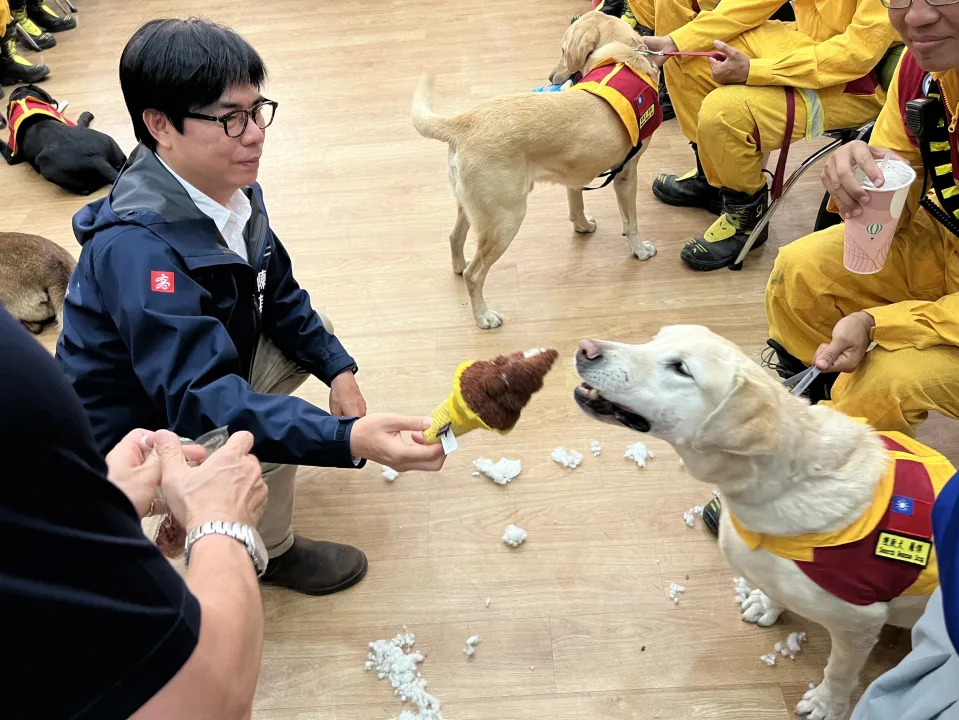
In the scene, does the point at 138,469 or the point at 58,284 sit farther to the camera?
the point at 58,284

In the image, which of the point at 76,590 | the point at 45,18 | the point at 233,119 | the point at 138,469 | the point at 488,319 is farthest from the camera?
the point at 45,18

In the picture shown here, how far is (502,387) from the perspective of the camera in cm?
124

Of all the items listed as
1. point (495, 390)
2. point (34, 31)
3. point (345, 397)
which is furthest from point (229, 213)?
point (34, 31)

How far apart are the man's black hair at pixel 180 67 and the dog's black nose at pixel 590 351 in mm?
919

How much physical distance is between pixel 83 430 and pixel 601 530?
1.58 m

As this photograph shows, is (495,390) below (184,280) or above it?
below

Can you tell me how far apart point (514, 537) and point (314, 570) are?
1.86ft

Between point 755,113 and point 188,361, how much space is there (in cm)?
217

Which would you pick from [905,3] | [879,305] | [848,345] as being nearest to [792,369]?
[879,305]

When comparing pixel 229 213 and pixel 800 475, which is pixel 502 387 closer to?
pixel 800 475

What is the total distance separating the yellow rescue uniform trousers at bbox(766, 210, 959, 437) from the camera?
63.0 inches

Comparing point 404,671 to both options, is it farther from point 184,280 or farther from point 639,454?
point 184,280

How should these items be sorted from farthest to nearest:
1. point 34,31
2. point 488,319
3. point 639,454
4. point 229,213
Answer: point 34,31 < point 488,319 < point 639,454 < point 229,213

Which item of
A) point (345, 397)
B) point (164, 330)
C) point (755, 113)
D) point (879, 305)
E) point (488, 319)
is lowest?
point (488, 319)
